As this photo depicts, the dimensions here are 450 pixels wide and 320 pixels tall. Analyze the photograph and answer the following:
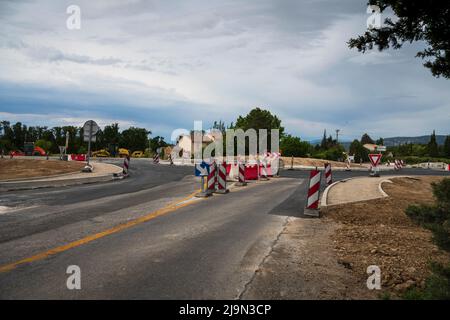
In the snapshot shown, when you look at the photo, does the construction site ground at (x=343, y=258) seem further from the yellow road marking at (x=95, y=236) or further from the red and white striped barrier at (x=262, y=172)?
the red and white striped barrier at (x=262, y=172)

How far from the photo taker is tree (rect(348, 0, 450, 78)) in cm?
362

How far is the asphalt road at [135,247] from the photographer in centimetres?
377

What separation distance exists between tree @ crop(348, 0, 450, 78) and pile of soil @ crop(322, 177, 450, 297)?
2.15 m

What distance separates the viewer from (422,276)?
4.53 meters

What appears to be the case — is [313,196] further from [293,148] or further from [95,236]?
[293,148]

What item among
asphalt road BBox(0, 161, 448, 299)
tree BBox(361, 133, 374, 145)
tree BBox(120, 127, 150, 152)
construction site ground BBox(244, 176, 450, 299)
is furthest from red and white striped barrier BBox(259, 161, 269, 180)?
tree BBox(361, 133, 374, 145)

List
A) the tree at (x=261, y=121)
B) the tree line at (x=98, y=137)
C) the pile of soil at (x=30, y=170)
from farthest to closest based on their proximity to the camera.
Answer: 1. the tree line at (x=98, y=137)
2. the tree at (x=261, y=121)
3. the pile of soil at (x=30, y=170)

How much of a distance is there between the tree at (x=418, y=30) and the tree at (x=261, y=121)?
236ft

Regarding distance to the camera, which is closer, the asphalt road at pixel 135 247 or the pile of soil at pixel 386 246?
the asphalt road at pixel 135 247

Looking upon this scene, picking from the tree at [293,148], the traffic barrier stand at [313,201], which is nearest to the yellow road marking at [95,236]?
the traffic barrier stand at [313,201]

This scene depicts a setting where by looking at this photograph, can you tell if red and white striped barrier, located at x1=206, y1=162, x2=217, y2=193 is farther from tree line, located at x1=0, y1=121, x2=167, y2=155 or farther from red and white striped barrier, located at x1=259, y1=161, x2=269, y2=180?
tree line, located at x1=0, y1=121, x2=167, y2=155

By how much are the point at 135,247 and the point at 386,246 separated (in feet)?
14.2

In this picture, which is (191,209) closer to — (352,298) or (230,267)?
(230,267)
